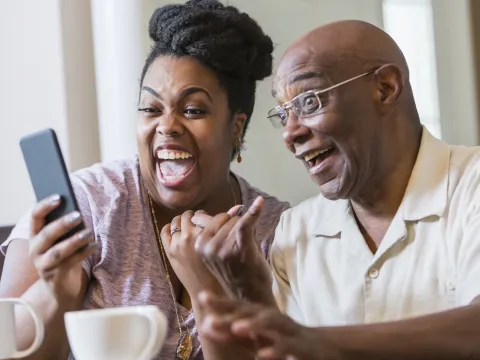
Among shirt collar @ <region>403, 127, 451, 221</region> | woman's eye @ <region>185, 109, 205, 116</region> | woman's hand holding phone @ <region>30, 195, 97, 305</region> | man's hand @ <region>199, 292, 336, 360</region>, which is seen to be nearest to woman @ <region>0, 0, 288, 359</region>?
woman's eye @ <region>185, 109, 205, 116</region>

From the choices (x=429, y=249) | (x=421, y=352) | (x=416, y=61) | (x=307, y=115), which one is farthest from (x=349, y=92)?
(x=416, y=61)

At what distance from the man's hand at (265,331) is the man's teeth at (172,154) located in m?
0.71

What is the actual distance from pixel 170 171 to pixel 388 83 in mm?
504

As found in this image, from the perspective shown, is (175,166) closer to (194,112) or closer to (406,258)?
(194,112)

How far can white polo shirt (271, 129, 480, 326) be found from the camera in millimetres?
1173

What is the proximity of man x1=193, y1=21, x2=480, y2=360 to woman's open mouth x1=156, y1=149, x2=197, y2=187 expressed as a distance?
0.28 meters

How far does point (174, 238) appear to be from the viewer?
1231mm

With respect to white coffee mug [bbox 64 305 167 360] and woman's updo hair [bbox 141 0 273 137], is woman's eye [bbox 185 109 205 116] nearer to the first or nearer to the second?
woman's updo hair [bbox 141 0 273 137]

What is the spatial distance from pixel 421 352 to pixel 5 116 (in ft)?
5.23

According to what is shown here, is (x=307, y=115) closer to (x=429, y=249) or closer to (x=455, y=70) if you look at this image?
(x=429, y=249)

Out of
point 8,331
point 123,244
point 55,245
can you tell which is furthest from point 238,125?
point 8,331

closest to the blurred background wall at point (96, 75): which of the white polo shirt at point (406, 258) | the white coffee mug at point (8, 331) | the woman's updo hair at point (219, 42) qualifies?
the woman's updo hair at point (219, 42)

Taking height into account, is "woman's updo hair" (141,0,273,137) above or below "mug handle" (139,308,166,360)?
above

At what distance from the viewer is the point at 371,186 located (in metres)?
1.29
